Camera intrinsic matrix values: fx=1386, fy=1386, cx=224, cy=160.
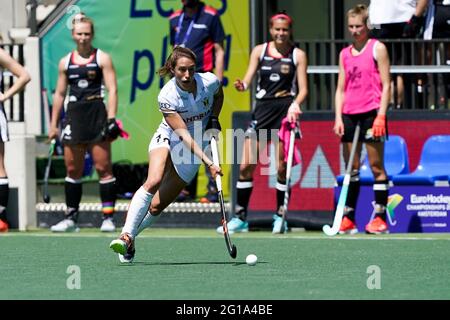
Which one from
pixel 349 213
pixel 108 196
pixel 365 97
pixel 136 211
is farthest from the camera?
pixel 108 196

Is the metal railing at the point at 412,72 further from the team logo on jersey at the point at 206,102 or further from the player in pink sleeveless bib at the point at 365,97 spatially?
the team logo on jersey at the point at 206,102

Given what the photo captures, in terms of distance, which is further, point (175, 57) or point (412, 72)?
point (412, 72)

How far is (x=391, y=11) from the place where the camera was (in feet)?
46.3

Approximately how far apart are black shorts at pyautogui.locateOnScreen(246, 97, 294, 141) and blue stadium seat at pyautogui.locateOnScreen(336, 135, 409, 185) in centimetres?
86

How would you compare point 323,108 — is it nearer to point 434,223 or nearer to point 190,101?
point 434,223

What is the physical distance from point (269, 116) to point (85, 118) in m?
1.80

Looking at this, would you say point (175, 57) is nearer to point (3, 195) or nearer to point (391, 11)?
point (3, 195)

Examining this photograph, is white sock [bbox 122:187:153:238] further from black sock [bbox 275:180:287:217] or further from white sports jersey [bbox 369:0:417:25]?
white sports jersey [bbox 369:0:417:25]

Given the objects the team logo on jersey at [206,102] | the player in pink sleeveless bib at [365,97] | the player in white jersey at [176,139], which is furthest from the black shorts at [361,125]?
the team logo on jersey at [206,102]

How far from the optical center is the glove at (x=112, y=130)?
1328cm

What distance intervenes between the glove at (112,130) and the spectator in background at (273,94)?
1.25 meters

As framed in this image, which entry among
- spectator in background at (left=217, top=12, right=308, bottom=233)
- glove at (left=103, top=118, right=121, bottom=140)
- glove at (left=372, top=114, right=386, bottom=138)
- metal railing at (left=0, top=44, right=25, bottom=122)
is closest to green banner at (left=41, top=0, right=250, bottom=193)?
metal railing at (left=0, top=44, right=25, bottom=122)

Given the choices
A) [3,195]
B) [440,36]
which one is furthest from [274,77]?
[3,195]

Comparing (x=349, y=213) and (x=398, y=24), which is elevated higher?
(x=398, y=24)
